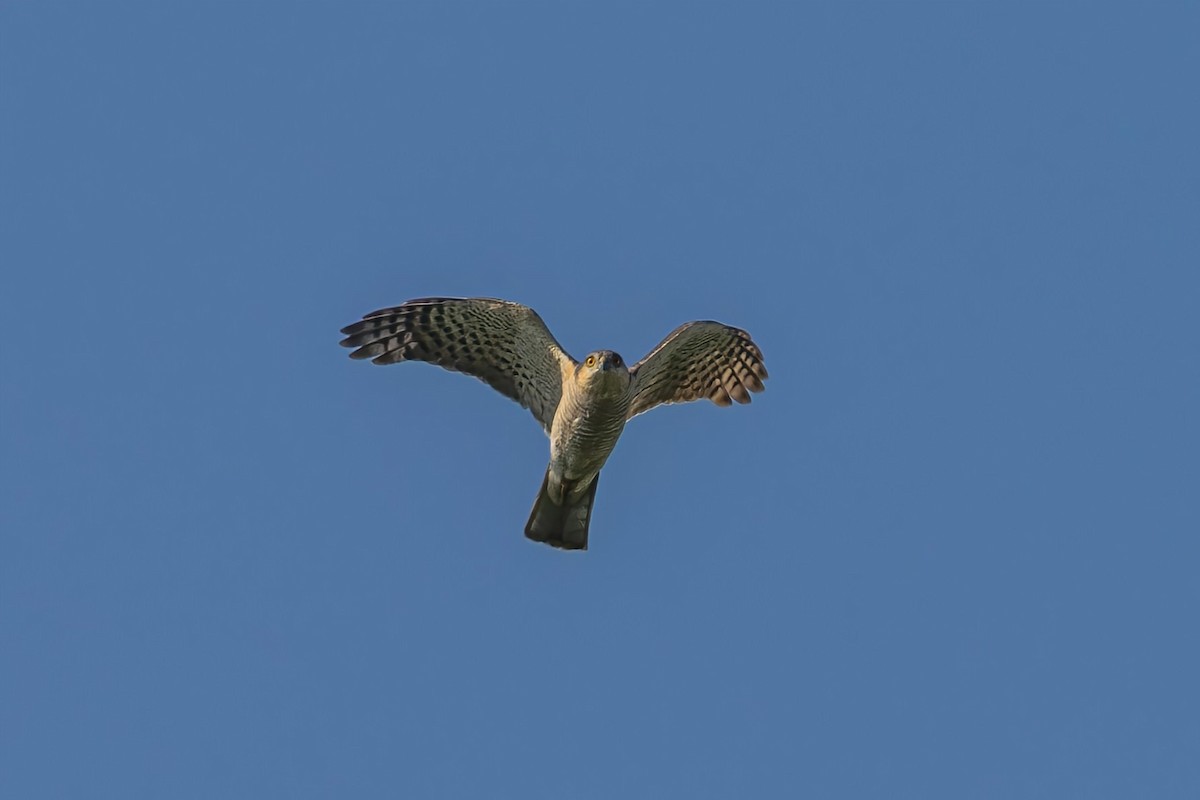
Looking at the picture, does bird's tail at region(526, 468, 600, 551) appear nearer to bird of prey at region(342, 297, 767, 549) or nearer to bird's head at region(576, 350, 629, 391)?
bird of prey at region(342, 297, 767, 549)

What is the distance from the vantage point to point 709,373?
21.3 meters

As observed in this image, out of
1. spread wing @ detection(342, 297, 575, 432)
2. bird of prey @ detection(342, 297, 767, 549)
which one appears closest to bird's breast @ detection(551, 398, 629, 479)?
bird of prey @ detection(342, 297, 767, 549)

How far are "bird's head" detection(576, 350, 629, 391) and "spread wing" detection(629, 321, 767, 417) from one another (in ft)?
5.35

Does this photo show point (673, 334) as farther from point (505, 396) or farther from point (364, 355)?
point (364, 355)

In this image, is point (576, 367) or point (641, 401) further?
point (641, 401)

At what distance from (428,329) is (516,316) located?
1274mm

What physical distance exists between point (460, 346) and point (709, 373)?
113 inches

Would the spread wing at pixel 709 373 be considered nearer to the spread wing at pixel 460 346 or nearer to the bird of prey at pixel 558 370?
the bird of prey at pixel 558 370

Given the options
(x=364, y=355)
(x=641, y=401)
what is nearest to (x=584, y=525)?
(x=641, y=401)

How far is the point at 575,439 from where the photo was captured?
19.5 metres

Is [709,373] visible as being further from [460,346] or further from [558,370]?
[460,346]

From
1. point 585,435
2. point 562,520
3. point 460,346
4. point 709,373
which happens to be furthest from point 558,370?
point 709,373

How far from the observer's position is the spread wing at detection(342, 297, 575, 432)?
66.3 ft

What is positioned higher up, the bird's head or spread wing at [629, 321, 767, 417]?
spread wing at [629, 321, 767, 417]
